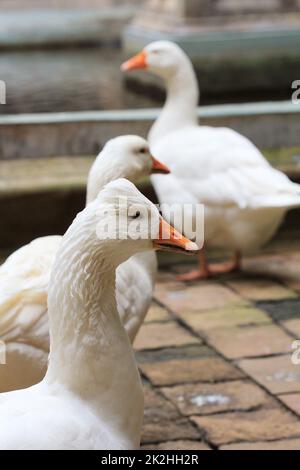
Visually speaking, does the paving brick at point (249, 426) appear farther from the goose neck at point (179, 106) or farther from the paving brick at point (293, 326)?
the goose neck at point (179, 106)

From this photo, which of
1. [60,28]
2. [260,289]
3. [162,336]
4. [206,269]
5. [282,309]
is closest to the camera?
[162,336]

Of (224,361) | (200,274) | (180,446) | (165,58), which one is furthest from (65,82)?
(180,446)

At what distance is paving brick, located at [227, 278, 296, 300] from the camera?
523 cm

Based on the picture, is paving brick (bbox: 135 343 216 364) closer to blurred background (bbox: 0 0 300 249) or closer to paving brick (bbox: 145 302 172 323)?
paving brick (bbox: 145 302 172 323)

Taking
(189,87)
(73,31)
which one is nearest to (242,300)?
(189,87)

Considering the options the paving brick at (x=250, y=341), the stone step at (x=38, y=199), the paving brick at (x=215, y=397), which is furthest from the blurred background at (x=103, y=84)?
the paving brick at (x=215, y=397)

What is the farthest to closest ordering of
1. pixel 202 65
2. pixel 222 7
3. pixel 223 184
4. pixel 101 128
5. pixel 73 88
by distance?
pixel 222 7 < pixel 73 88 < pixel 202 65 < pixel 101 128 < pixel 223 184

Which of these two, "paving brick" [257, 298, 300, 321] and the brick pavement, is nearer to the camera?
the brick pavement

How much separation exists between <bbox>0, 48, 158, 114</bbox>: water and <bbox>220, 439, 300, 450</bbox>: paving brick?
5.30 m

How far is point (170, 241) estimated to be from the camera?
2764 mm

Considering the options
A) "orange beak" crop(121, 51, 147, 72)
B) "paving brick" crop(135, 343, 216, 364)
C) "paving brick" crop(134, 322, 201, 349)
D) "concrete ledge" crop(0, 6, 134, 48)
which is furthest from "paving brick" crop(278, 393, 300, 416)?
"concrete ledge" crop(0, 6, 134, 48)

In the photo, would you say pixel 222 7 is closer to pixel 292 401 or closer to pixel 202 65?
pixel 202 65

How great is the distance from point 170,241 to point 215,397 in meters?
1.47

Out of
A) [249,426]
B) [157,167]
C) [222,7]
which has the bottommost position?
[249,426]
